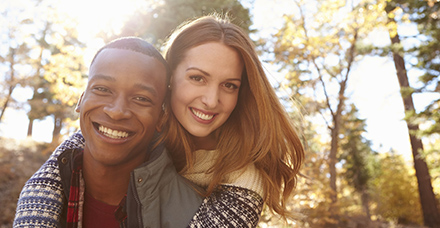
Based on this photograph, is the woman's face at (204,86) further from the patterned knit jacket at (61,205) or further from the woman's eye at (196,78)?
the patterned knit jacket at (61,205)

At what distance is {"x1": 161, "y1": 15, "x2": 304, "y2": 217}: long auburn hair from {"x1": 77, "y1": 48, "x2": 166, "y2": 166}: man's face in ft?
1.25

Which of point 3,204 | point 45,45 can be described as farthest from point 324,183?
point 45,45

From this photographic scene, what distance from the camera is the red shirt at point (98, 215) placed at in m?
1.98

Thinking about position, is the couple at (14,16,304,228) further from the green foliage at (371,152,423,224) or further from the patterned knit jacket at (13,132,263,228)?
the green foliage at (371,152,423,224)

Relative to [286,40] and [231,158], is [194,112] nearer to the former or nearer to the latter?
[231,158]

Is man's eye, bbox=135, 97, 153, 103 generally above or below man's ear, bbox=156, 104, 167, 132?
above

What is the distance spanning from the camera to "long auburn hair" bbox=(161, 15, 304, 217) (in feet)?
Answer: 7.47

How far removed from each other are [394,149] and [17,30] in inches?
1224

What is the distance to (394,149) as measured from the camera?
3041 centimetres

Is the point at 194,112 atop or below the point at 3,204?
atop

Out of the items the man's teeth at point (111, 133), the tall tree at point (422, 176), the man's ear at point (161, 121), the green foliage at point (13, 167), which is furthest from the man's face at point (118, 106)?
the tall tree at point (422, 176)

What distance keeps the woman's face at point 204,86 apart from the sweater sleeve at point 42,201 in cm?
87

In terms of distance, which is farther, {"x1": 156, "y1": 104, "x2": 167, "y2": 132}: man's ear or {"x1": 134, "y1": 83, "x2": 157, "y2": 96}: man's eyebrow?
{"x1": 156, "y1": 104, "x2": 167, "y2": 132}: man's ear

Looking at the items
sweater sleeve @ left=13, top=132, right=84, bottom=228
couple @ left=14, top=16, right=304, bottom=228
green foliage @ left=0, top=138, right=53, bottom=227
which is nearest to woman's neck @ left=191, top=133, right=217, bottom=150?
couple @ left=14, top=16, right=304, bottom=228
